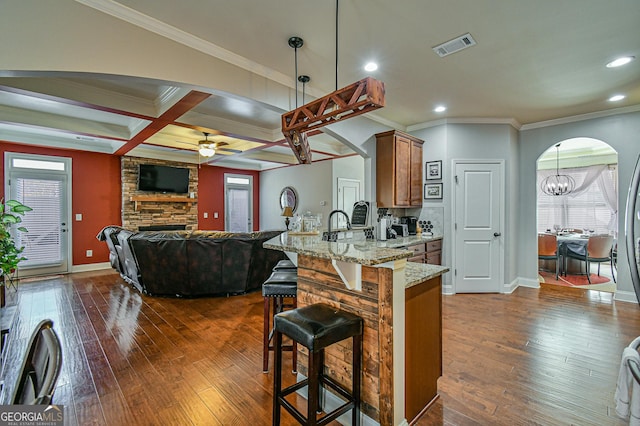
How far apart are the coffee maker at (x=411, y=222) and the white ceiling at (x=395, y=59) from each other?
1.62 metres

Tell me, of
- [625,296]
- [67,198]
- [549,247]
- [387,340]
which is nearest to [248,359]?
[387,340]

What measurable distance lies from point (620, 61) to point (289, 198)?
23.3 ft

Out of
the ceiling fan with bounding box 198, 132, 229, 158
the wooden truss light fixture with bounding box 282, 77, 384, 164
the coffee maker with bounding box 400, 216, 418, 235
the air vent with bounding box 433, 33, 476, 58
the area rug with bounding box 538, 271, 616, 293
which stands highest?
the air vent with bounding box 433, 33, 476, 58

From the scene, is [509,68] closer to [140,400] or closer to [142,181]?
[140,400]

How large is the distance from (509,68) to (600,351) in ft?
9.41

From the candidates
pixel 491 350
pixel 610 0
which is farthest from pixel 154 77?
pixel 491 350

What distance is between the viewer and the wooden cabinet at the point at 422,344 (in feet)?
5.80

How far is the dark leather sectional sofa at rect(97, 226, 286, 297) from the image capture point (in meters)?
4.19

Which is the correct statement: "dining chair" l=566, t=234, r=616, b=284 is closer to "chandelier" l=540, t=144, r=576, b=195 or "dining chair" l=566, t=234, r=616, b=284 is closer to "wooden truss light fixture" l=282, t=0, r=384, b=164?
"chandelier" l=540, t=144, r=576, b=195

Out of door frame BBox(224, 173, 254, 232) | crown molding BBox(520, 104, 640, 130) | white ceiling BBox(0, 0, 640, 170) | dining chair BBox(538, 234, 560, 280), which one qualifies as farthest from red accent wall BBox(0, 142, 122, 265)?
dining chair BBox(538, 234, 560, 280)

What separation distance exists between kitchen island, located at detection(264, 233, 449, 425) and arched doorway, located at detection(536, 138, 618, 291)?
16.5 ft

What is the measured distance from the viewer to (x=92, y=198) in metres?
6.36

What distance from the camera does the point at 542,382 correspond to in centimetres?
224

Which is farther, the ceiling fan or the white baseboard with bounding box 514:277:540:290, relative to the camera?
the ceiling fan
